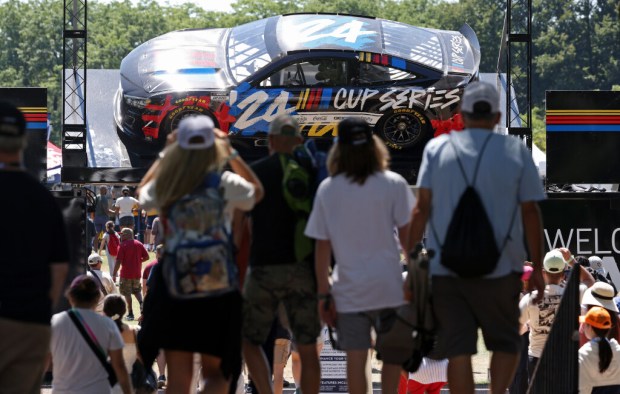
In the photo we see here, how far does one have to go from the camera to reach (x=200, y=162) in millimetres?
6215

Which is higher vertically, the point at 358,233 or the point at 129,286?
the point at 358,233

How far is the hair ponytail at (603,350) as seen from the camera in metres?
10.2

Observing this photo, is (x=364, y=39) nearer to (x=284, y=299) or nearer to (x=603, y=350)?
(x=603, y=350)

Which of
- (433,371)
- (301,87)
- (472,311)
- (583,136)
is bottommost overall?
(433,371)

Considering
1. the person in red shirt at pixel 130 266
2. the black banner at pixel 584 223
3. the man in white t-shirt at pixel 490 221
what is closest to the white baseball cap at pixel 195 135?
the man in white t-shirt at pixel 490 221

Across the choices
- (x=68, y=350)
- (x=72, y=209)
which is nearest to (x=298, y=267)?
(x=68, y=350)

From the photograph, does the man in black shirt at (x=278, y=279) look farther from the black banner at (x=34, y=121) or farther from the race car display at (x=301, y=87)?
the race car display at (x=301, y=87)

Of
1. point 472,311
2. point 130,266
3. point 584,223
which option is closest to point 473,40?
point 584,223

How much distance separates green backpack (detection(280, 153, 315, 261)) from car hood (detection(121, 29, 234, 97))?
957 centimetres

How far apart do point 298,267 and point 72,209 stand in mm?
6985

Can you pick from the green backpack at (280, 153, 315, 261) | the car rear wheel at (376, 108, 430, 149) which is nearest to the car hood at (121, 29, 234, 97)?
the car rear wheel at (376, 108, 430, 149)

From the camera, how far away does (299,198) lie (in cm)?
693

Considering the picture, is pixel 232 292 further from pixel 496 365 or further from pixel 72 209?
pixel 72 209

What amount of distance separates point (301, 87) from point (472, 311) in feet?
33.7
